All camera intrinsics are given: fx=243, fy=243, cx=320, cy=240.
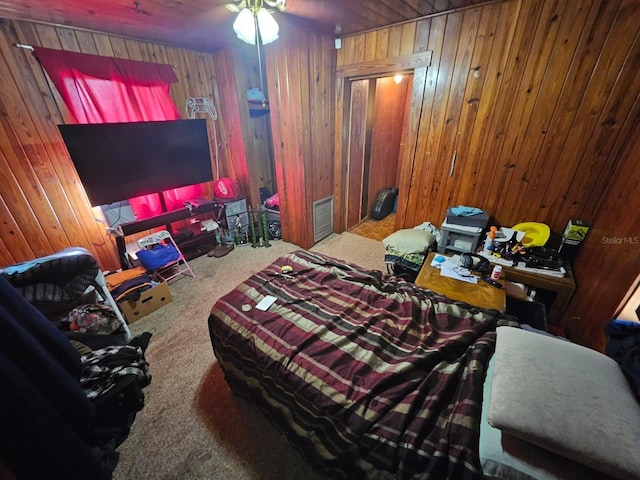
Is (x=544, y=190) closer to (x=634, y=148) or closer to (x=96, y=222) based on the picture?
(x=634, y=148)

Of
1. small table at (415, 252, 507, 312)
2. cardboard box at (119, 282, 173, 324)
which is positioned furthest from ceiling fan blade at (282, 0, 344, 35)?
cardboard box at (119, 282, 173, 324)

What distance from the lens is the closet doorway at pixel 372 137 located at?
10.7 ft

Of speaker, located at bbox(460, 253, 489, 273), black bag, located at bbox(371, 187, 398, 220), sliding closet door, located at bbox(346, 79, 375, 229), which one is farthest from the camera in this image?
black bag, located at bbox(371, 187, 398, 220)

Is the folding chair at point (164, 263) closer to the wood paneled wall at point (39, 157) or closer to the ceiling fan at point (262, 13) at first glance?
the wood paneled wall at point (39, 157)

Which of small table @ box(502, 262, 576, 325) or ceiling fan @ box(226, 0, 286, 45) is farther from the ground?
ceiling fan @ box(226, 0, 286, 45)

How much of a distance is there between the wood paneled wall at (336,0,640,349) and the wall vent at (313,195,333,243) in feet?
3.89

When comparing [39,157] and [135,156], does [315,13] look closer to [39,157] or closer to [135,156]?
[135,156]

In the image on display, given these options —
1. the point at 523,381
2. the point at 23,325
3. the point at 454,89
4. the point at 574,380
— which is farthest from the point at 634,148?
the point at 23,325

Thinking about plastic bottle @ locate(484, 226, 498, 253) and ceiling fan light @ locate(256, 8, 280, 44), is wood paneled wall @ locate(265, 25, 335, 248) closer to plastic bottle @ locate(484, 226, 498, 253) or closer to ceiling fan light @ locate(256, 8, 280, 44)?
ceiling fan light @ locate(256, 8, 280, 44)

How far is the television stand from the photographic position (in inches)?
94.3

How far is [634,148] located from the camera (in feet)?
5.22

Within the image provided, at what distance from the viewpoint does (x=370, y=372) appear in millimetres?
1038

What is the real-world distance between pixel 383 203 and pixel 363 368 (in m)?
3.33

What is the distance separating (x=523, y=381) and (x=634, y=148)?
195 cm
